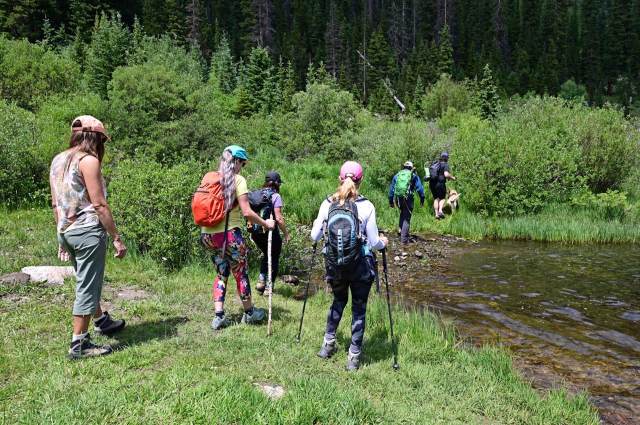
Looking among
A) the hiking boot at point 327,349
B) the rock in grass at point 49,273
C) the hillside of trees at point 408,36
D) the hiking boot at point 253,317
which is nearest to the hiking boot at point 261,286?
the hiking boot at point 253,317

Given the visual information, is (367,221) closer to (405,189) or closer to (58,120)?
(405,189)

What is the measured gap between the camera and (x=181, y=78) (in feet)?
86.0

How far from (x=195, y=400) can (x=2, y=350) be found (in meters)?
2.57

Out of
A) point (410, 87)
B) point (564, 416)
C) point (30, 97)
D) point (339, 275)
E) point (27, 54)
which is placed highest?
point (410, 87)

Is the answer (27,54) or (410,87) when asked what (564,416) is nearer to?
(27,54)

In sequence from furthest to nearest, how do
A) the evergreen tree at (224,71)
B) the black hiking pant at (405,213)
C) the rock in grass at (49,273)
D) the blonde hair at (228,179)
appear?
the evergreen tree at (224,71), the black hiking pant at (405,213), the rock in grass at (49,273), the blonde hair at (228,179)

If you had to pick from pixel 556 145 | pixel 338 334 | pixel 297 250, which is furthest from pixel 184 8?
pixel 338 334

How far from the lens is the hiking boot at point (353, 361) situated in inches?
212

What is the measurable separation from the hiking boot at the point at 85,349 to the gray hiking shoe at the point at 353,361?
2671mm

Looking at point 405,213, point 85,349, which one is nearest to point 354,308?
point 85,349

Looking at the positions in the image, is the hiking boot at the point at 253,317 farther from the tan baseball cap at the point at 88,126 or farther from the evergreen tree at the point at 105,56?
the evergreen tree at the point at 105,56

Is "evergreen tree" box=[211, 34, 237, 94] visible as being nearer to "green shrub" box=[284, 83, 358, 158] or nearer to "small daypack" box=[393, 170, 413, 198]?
"green shrub" box=[284, 83, 358, 158]

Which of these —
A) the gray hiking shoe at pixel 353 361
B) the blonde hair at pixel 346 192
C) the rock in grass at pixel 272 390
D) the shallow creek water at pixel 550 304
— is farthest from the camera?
the shallow creek water at pixel 550 304

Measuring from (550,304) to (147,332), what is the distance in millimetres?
7703
